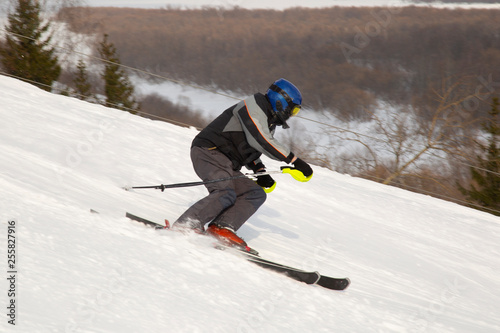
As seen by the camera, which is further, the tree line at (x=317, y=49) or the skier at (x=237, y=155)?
the tree line at (x=317, y=49)

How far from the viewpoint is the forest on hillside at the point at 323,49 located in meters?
62.6

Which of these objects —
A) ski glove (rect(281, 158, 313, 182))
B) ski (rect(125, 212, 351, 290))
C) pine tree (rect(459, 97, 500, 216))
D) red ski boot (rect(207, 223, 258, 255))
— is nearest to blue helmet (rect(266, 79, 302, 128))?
ski glove (rect(281, 158, 313, 182))

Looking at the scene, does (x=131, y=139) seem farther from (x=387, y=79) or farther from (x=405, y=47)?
(x=405, y=47)

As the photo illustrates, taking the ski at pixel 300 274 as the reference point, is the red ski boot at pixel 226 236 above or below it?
above

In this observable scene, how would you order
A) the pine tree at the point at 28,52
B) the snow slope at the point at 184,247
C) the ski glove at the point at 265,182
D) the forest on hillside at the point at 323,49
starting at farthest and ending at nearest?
1. the forest on hillside at the point at 323,49
2. the pine tree at the point at 28,52
3. the ski glove at the point at 265,182
4. the snow slope at the point at 184,247

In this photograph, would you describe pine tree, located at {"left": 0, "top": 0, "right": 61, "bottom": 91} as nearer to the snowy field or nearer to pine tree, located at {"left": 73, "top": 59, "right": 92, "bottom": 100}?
pine tree, located at {"left": 73, "top": 59, "right": 92, "bottom": 100}

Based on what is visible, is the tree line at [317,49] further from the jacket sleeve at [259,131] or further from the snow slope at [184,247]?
the jacket sleeve at [259,131]

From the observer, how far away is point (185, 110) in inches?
2263

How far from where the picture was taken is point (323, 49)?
7619 cm

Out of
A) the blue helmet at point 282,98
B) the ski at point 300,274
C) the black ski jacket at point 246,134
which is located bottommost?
the ski at point 300,274

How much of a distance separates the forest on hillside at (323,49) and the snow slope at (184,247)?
45.9 meters

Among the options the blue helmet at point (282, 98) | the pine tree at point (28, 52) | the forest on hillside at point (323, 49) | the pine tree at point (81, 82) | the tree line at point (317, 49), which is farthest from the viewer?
the forest on hillside at point (323, 49)

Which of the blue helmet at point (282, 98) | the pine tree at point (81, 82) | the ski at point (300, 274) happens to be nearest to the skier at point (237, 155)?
the blue helmet at point (282, 98)

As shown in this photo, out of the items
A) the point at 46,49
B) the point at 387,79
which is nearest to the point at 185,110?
the point at 387,79
